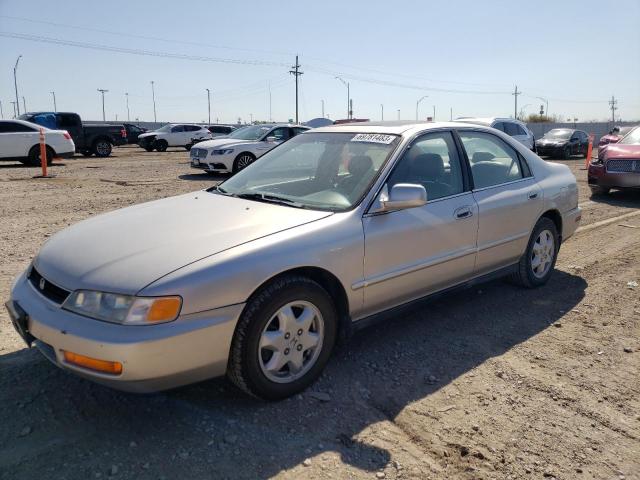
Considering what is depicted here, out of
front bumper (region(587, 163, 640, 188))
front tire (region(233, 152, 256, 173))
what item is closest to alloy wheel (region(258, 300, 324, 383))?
front bumper (region(587, 163, 640, 188))

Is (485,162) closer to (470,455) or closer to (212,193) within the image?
(212,193)

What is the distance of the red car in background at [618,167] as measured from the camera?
397 inches

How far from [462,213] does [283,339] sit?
1.76 m

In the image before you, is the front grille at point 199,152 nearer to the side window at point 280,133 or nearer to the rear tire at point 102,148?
the side window at point 280,133

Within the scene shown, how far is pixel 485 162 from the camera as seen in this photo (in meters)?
4.42

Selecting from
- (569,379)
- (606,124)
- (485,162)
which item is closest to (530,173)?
(485,162)

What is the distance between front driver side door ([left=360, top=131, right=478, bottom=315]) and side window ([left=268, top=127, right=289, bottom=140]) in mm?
11529

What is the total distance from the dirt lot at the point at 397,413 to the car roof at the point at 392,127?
58.1 inches

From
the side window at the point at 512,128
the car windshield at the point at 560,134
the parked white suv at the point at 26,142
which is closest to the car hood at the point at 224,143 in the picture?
the parked white suv at the point at 26,142

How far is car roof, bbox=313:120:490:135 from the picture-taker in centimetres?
393

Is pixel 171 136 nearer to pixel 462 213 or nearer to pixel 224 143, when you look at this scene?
pixel 224 143

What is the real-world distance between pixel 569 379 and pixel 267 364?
6.18ft

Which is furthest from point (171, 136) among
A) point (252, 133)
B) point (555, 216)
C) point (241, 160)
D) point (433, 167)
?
point (433, 167)

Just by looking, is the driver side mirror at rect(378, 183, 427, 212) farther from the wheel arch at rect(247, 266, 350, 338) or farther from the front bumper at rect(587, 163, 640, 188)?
the front bumper at rect(587, 163, 640, 188)
